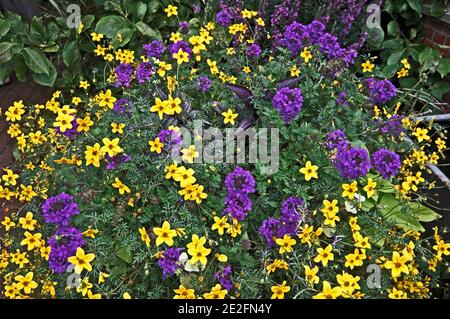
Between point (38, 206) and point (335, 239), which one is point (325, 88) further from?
point (38, 206)

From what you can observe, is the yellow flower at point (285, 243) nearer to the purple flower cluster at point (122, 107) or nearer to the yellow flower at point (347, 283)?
the yellow flower at point (347, 283)

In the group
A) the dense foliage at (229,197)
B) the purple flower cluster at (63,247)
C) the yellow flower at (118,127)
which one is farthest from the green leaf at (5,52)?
the purple flower cluster at (63,247)

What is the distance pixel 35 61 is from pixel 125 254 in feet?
5.06

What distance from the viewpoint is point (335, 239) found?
1.59m

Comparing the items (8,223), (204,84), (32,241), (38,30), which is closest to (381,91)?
(204,84)

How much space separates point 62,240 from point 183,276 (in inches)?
16.5

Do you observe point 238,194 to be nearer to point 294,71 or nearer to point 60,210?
point 60,210

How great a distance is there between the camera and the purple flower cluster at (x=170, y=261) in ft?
4.81

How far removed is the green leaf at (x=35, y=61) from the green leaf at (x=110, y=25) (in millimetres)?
361

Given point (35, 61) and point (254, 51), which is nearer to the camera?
point (254, 51)

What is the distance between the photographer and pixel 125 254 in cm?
159

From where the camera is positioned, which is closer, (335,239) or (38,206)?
(335,239)

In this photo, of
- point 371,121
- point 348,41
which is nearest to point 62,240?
point 371,121

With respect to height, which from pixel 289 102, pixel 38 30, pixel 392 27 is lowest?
pixel 38 30
